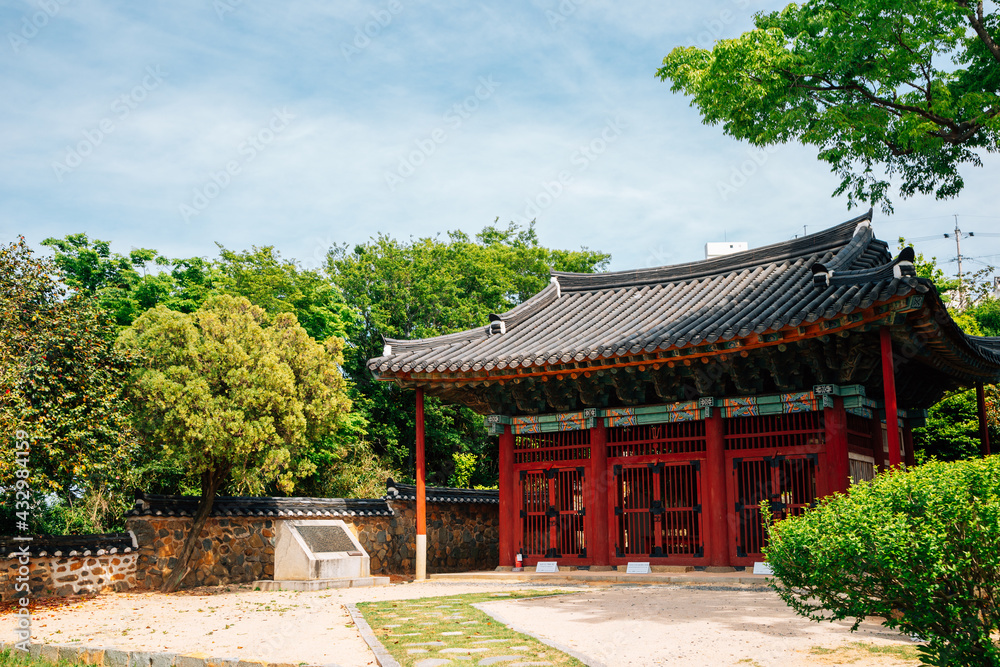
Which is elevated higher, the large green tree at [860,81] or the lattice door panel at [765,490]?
the large green tree at [860,81]

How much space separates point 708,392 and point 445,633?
662 centimetres

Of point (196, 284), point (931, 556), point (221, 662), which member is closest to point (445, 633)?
point (221, 662)

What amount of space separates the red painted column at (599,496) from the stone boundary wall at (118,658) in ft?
25.4

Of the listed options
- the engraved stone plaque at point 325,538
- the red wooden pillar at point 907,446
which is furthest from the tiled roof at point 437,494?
the red wooden pillar at point 907,446

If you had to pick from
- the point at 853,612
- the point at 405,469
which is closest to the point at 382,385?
the point at 405,469

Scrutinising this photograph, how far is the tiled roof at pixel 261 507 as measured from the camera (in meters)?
13.0

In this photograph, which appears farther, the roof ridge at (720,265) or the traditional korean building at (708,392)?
the roof ridge at (720,265)

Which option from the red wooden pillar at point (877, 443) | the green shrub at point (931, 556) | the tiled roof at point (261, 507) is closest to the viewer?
the green shrub at point (931, 556)

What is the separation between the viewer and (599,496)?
43.5 ft

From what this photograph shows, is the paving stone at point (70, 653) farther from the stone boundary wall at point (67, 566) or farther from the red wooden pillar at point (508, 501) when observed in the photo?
the red wooden pillar at point (508, 501)

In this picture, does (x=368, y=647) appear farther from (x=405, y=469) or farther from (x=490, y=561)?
(x=405, y=469)

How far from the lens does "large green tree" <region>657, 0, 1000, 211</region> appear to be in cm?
915

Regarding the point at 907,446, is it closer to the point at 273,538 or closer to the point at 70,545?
the point at 273,538

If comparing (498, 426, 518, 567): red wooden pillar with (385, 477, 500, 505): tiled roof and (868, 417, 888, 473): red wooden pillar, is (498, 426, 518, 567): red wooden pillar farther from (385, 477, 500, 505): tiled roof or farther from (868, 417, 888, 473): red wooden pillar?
(868, 417, 888, 473): red wooden pillar
